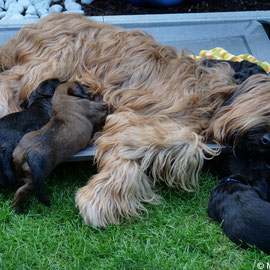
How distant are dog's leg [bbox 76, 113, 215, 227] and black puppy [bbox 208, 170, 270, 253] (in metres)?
0.31

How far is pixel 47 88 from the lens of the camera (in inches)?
138

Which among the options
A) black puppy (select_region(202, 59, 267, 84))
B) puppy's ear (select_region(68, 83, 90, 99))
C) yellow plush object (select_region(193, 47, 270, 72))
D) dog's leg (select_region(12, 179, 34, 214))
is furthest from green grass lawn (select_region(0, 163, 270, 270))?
yellow plush object (select_region(193, 47, 270, 72))

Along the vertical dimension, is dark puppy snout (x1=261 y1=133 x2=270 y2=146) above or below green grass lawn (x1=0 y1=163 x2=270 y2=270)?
above

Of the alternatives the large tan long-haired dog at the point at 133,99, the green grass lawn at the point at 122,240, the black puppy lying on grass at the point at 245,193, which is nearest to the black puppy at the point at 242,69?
the large tan long-haired dog at the point at 133,99

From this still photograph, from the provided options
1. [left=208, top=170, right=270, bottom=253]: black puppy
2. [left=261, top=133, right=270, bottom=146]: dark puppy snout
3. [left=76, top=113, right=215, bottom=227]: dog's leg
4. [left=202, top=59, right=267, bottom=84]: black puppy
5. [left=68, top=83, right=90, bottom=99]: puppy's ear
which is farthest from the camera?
[left=202, top=59, right=267, bottom=84]: black puppy

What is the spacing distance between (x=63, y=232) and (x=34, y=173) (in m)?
0.40

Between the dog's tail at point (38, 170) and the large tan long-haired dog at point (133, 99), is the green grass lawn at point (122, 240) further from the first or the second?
the dog's tail at point (38, 170)

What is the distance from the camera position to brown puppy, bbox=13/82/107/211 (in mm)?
2834

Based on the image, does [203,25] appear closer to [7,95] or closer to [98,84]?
[98,84]

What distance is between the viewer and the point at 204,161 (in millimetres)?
3451

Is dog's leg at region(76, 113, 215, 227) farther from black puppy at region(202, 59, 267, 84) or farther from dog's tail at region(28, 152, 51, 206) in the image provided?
black puppy at region(202, 59, 267, 84)

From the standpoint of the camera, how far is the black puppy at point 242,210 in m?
2.55

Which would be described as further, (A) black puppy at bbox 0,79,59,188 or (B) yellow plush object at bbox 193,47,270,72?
(B) yellow plush object at bbox 193,47,270,72

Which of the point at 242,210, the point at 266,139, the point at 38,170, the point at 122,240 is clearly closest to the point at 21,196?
the point at 38,170
